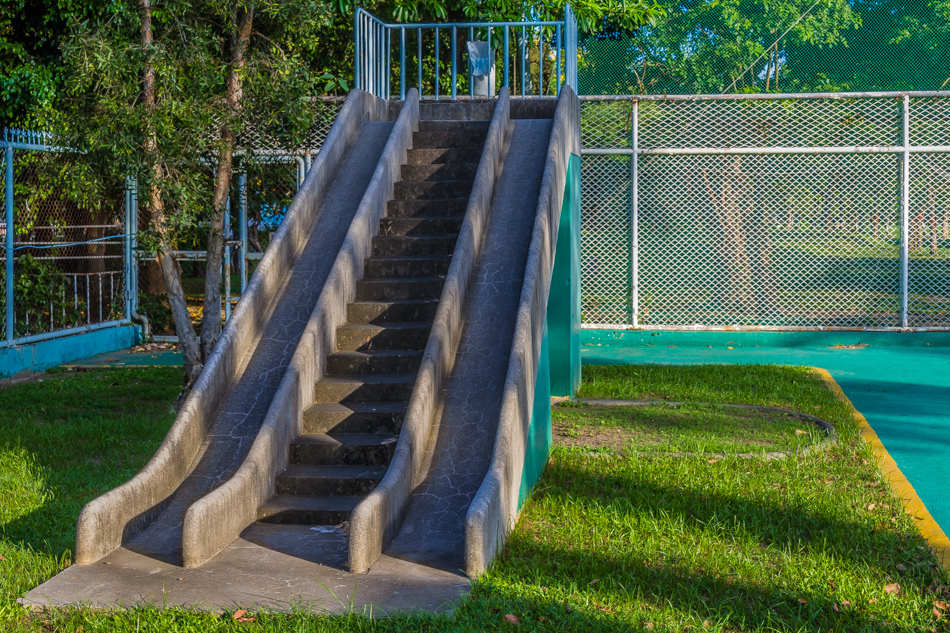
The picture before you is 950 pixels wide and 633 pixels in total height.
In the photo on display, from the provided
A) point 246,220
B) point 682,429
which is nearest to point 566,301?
point 682,429

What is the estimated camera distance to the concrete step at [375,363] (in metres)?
6.02

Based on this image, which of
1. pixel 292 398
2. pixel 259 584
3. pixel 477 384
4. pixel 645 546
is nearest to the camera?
pixel 259 584

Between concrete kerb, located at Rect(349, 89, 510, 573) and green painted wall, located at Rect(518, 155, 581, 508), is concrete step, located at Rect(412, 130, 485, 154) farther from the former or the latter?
green painted wall, located at Rect(518, 155, 581, 508)

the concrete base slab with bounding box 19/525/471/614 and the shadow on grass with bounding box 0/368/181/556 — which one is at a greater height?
the shadow on grass with bounding box 0/368/181/556

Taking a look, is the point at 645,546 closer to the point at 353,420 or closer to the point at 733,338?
the point at 353,420

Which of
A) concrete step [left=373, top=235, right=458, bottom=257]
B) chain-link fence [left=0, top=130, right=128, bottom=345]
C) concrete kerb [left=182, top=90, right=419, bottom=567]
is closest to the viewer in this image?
concrete kerb [left=182, top=90, right=419, bottom=567]

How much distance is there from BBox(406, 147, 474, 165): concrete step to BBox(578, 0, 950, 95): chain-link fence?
19.5 m

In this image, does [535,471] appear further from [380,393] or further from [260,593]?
[260,593]

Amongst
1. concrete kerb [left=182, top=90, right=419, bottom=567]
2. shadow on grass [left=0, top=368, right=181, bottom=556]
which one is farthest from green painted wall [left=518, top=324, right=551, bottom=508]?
shadow on grass [left=0, top=368, right=181, bottom=556]

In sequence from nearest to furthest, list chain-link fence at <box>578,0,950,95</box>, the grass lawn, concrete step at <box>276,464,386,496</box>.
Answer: the grass lawn < concrete step at <box>276,464,386,496</box> < chain-link fence at <box>578,0,950,95</box>

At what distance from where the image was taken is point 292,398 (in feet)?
18.0

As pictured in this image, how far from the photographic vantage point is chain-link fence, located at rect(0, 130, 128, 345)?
1076 cm

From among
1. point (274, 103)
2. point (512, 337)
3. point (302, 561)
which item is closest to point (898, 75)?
point (274, 103)

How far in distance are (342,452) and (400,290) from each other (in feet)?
4.82
